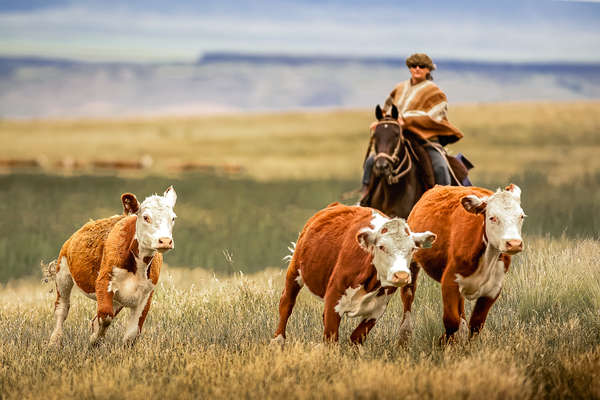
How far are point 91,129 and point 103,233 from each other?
182 feet

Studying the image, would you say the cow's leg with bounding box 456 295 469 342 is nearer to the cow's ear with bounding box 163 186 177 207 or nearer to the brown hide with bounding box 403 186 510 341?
the brown hide with bounding box 403 186 510 341

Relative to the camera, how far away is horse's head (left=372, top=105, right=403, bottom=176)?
35.0 feet

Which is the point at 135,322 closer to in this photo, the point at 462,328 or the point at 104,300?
the point at 104,300

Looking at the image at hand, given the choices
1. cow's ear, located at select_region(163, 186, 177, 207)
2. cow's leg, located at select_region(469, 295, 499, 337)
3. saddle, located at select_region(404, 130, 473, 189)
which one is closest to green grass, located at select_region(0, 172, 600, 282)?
saddle, located at select_region(404, 130, 473, 189)

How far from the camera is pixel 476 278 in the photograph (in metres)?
7.44

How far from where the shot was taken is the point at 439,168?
11.6 metres

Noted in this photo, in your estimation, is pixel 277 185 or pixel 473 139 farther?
pixel 473 139

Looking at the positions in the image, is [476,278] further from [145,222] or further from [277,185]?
[277,185]

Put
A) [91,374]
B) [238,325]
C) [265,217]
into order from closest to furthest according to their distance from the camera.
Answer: [91,374], [238,325], [265,217]

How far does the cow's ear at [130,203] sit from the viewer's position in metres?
7.29

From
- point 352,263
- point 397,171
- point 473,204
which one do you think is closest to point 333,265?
point 352,263

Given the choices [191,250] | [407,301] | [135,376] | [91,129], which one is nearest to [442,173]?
[407,301]

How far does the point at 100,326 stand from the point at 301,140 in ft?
139

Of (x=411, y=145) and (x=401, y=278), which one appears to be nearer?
(x=401, y=278)
